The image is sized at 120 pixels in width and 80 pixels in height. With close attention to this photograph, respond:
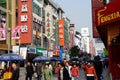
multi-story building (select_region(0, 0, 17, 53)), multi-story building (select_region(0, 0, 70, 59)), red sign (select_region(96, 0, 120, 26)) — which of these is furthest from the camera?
multi-story building (select_region(0, 0, 70, 59))

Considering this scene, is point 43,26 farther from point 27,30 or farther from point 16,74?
point 16,74

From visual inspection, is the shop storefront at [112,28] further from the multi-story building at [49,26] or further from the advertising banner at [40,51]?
the multi-story building at [49,26]

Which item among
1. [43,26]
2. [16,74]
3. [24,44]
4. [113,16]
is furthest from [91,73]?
[43,26]

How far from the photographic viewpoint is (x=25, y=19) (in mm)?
69438

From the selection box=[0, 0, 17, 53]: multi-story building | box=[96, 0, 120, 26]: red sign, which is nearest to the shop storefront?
box=[96, 0, 120, 26]: red sign

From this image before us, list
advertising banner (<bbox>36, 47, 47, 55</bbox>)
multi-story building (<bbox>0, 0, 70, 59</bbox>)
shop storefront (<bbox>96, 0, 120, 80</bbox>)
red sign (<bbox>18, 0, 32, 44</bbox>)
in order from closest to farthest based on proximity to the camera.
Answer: shop storefront (<bbox>96, 0, 120, 80</bbox>), multi-story building (<bbox>0, 0, 70, 59</bbox>), red sign (<bbox>18, 0, 32, 44</bbox>), advertising banner (<bbox>36, 47, 47, 55</bbox>)

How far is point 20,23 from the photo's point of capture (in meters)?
68.9

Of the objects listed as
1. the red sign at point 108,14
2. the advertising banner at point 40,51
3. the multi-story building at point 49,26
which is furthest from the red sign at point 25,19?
the red sign at point 108,14

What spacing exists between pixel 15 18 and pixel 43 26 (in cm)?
1865

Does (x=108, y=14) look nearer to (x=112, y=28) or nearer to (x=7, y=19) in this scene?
(x=112, y=28)

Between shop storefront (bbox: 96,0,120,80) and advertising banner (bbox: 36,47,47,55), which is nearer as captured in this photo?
shop storefront (bbox: 96,0,120,80)

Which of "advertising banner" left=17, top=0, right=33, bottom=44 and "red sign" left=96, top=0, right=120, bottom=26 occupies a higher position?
"advertising banner" left=17, top=0, right=33, bottom=44

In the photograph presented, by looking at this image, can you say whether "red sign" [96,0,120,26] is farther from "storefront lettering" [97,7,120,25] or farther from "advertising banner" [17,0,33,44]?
"advertising banner" [17,0,33,44]

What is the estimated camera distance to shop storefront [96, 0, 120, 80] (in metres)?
13.1
